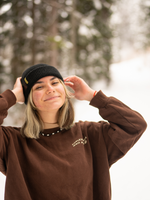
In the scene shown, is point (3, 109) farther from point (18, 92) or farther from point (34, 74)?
point (34, 74)

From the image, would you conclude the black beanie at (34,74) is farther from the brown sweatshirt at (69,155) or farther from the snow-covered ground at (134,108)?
the snow-covered ground at (134,108)

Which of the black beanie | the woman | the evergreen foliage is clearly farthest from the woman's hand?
the evergreen foliage

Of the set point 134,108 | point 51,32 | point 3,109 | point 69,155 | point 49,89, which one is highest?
point 51,32

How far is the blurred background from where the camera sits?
2.79m

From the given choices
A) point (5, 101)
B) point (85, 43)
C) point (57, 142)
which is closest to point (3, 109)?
point (5, 101)

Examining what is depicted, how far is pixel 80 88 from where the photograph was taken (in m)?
1.30


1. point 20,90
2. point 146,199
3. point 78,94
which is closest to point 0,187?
point 20,90

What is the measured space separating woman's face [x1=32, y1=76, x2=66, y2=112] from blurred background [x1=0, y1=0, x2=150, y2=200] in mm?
1369

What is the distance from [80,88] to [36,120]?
363 mm

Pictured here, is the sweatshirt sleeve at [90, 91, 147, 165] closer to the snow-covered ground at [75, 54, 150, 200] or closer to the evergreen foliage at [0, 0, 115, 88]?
the snow-covered ground at [75, 54, 150, 200]

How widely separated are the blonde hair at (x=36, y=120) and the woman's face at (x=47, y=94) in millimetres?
47

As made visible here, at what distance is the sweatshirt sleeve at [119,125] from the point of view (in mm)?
1132

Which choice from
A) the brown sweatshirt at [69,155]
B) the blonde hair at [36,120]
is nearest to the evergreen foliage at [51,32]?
the blonde hair at [36,120]

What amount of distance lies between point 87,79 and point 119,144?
2707 mm
